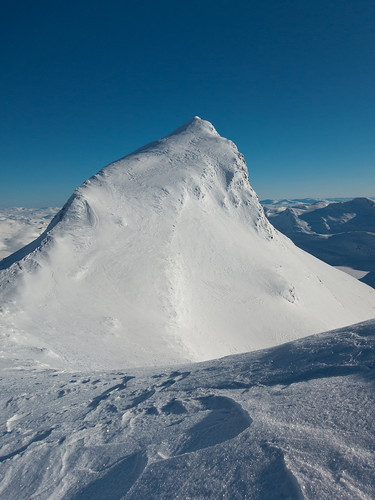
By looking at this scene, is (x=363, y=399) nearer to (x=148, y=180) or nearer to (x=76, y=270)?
(x=76, y=270)

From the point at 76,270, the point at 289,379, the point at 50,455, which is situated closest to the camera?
the point at 50,455

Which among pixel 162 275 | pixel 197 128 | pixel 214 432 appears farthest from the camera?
pixel 197 128

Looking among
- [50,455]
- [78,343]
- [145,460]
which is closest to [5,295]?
[78,343]

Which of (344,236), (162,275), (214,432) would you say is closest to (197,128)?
(162,275)

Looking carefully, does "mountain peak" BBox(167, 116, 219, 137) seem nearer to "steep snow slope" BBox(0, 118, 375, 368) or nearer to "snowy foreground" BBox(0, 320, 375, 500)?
"steep snow slope" BBox(0, 118, 375, 368)

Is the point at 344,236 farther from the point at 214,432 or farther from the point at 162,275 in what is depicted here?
the point at 214,432

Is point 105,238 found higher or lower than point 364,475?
higher

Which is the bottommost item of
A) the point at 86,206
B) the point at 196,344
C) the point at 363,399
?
the point at 196,344
